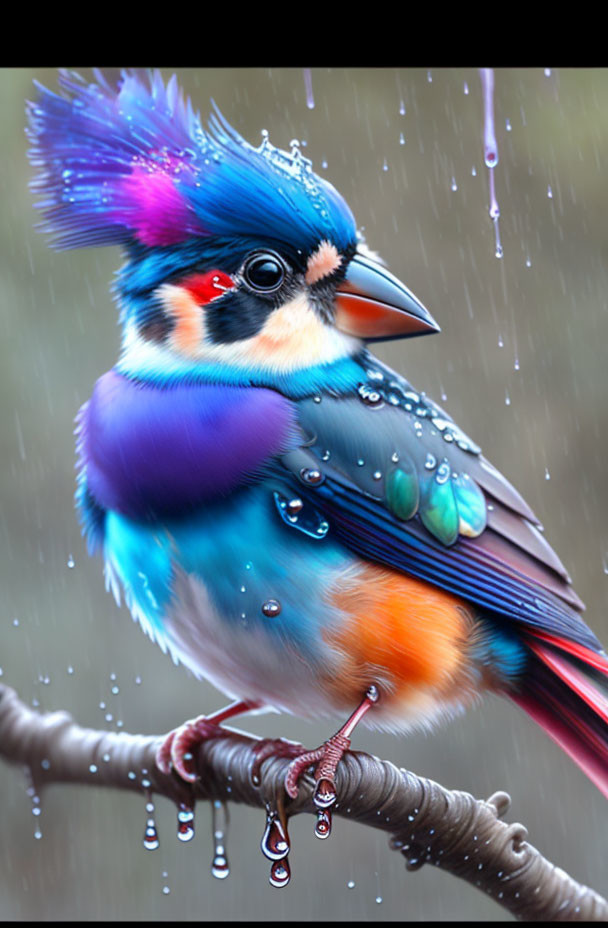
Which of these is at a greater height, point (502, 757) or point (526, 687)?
point (526, 687)

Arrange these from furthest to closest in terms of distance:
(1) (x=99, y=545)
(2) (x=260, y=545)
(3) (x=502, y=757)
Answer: (3) (x=502, y=757) → (1) (x=99, y=545) → (2) (x=260, y=545)

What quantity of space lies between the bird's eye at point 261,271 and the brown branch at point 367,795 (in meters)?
0.54

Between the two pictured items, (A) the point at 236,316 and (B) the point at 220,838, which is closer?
(A) the point at 236,316

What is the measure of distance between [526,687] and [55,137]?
34.2 inches

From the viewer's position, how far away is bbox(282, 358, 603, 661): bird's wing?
115 cm

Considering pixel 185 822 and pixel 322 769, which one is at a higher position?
pixel 322 769

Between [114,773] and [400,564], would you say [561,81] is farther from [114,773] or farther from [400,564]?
[114,773]

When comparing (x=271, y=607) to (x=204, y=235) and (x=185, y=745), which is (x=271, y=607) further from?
(x=204, y=235)

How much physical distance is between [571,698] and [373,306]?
0.53 metres

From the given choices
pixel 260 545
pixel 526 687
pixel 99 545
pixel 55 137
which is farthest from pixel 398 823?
pixel 55 137

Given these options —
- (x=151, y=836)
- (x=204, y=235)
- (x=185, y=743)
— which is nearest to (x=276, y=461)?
(x=204, y=235)

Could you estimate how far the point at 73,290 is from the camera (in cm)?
158

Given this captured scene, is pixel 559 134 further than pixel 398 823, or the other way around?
pixel 559 134

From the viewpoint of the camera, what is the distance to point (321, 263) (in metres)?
1.18
